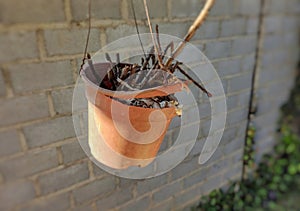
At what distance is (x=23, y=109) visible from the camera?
86cm

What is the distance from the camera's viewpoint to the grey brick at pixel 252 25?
1419mm

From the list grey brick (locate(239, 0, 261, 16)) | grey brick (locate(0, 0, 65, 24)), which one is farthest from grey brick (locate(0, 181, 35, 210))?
grey brick (locate(239, 0, 261, 16))

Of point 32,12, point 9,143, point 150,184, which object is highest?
point 32,12

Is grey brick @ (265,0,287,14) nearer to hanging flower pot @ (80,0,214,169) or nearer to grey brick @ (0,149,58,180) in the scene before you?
hanging flower pot @ (80,0,214,169)

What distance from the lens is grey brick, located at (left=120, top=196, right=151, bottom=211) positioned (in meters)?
1.27

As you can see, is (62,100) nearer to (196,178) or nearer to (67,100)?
(67,100)

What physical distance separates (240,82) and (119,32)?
2.78 ft

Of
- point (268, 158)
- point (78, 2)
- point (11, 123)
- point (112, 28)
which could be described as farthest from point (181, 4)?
point (268, 158)

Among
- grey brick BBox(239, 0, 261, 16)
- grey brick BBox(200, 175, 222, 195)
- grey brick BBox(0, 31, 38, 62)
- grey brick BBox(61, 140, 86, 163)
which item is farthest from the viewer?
grey brick BBox(200, 175, 222, 195)

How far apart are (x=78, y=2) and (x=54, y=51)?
7.3 inches

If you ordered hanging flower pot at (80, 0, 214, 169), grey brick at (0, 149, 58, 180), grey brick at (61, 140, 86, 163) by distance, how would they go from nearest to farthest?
hanging flower pot at (80, 0, 214, 169), grey brick at (0, 149, 58, 180), grey brick at (61, 140, 86, 163)

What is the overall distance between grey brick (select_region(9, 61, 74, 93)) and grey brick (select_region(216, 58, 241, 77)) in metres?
0.79

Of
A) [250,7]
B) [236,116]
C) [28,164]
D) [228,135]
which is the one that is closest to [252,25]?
[250,7]

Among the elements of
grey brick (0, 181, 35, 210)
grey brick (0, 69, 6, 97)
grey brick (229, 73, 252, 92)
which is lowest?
grey brick (0, 181, 35, 210)
